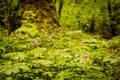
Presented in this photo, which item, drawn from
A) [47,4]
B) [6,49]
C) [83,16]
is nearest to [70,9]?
[83,16]

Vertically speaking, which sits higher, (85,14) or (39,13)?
(39,13)

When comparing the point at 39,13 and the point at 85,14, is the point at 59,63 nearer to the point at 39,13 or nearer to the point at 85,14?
the point at 39,13

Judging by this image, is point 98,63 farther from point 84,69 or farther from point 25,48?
point 25,48

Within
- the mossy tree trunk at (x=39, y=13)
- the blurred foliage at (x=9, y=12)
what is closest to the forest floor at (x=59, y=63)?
the mossy tree trunk at (x=39, y=13)

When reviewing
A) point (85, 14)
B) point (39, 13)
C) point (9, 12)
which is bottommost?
point (85, 14)

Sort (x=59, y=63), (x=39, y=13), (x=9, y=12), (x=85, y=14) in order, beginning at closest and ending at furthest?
(x=59, y=63) → (x=39, y=13) → (x=9, y=12) → (x=85, y=14)

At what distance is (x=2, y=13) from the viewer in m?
9.55

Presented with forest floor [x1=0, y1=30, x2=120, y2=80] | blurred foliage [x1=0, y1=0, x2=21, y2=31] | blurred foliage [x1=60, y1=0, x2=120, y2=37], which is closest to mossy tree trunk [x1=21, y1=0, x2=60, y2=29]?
blurred foliage [x1=0, y1=0, x2=21, y2=31]

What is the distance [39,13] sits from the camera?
700 cm

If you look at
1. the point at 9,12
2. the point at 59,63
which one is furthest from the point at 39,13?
the point at 59,63

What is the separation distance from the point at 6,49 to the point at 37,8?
2.51m

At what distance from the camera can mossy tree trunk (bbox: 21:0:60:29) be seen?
263 inches

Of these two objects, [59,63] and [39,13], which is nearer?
[59,63]

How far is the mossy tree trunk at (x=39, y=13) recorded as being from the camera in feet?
21.9
